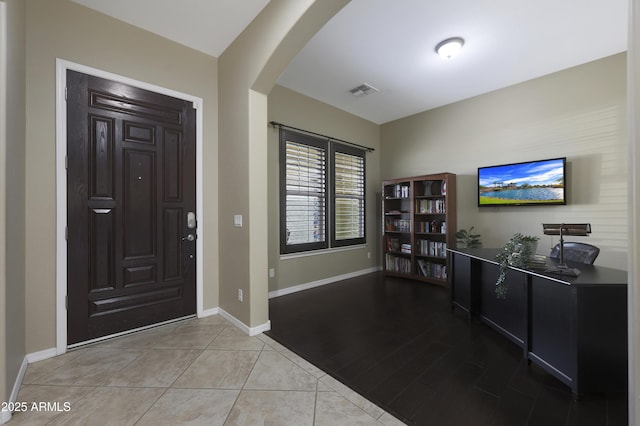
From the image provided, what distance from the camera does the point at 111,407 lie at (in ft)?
5.19

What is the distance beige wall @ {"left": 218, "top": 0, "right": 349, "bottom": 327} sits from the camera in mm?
2326

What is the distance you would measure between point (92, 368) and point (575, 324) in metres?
3.36

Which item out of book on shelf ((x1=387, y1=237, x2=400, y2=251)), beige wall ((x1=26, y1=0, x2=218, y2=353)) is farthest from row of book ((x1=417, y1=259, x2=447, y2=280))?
beige wall ((x1=26, y1=0, x2=218, y2=353))

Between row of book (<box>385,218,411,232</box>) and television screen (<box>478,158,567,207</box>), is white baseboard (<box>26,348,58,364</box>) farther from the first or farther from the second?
television screen (<box>478,158,567,207</box>)

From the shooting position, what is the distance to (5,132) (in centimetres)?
149

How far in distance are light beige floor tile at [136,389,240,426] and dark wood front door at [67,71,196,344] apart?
3.96ft

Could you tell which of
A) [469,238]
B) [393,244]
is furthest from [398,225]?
[469,238]

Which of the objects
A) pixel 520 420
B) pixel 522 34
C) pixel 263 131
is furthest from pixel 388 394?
pixel 522 34

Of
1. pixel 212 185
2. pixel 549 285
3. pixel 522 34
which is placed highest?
pixel 522 34

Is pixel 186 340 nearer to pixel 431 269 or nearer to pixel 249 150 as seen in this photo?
pixel 249 150

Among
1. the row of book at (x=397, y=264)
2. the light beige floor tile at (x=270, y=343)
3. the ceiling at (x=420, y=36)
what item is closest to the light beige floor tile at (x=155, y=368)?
the light beige floor tile at (x=270, y=343)

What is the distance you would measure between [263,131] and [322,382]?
222 centimetres

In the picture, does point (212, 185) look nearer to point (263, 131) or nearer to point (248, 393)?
point (263, 131)

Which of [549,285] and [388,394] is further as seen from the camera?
[549,285]
